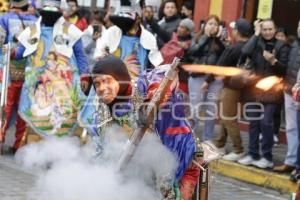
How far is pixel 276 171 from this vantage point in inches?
315

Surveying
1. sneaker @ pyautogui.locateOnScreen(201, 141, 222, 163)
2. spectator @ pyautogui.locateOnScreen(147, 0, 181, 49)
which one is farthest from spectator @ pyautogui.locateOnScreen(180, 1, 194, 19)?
sneaker @ pyautogui.locateOnScreen(201, 141, 222, 163)

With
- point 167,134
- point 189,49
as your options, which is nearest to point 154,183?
point 167,134

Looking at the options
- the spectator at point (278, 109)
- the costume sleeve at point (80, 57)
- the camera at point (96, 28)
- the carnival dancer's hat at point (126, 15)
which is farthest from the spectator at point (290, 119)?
the camera at point (96, 28)

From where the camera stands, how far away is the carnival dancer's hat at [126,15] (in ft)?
26.8

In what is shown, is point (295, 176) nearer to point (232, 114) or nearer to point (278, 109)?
point (278, 109)

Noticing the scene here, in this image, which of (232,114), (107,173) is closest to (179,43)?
(232,114)

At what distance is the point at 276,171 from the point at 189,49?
201cm

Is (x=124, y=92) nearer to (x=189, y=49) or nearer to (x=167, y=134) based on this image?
(x=167, y=134)

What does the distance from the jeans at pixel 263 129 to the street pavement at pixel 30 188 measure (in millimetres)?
439

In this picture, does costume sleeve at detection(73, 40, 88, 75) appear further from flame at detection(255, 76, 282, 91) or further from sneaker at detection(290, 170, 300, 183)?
sneaker at detection(290, 170, 300, 183)

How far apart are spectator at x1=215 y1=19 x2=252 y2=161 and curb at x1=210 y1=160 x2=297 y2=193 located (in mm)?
173

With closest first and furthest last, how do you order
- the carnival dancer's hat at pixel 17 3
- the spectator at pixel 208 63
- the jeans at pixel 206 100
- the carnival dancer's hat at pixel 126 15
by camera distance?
the carnival dancer's hat at pixel 126 15
the carnival dancer's hat at pixel 17 3
the spectator at pixel 208 63
the jeans at pixel 206 100

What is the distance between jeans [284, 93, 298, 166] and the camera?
7.91 m

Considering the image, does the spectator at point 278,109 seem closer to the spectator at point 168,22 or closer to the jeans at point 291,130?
the jeans at point 291,130
